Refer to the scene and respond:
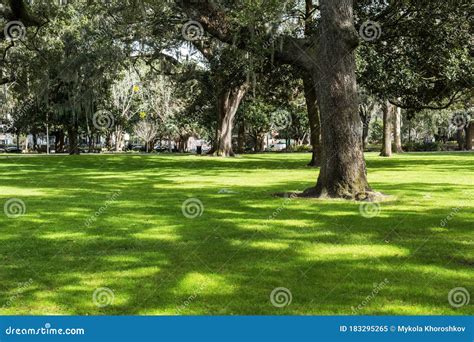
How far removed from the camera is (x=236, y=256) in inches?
302

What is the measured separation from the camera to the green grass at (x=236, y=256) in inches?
225

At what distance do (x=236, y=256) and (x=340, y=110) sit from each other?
22.7ft

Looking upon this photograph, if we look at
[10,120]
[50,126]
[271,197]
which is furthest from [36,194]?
[10,120]

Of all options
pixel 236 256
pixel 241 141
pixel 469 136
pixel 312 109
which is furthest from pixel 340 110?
pixel 469 136

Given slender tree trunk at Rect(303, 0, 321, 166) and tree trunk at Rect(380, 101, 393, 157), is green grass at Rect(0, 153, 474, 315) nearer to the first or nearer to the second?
slender tree trunk at Rect(303, 0, 321, 166)

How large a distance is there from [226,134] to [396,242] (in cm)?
3524

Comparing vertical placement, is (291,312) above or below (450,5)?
below

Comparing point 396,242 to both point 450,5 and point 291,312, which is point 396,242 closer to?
point 291,312

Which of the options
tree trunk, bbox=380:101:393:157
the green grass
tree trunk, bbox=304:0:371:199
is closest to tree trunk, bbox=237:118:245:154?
tree trunk, bbox=380:101:393:157

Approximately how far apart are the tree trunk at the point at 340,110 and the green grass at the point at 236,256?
0.81m

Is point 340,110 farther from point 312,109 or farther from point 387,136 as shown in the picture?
point 387,136

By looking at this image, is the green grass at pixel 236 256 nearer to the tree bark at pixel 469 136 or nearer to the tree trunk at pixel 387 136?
the tree trunk at pixel 387 136

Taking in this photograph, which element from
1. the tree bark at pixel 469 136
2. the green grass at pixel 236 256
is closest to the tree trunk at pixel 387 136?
the tree bark at pixel 469 136

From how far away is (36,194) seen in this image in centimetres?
1543
